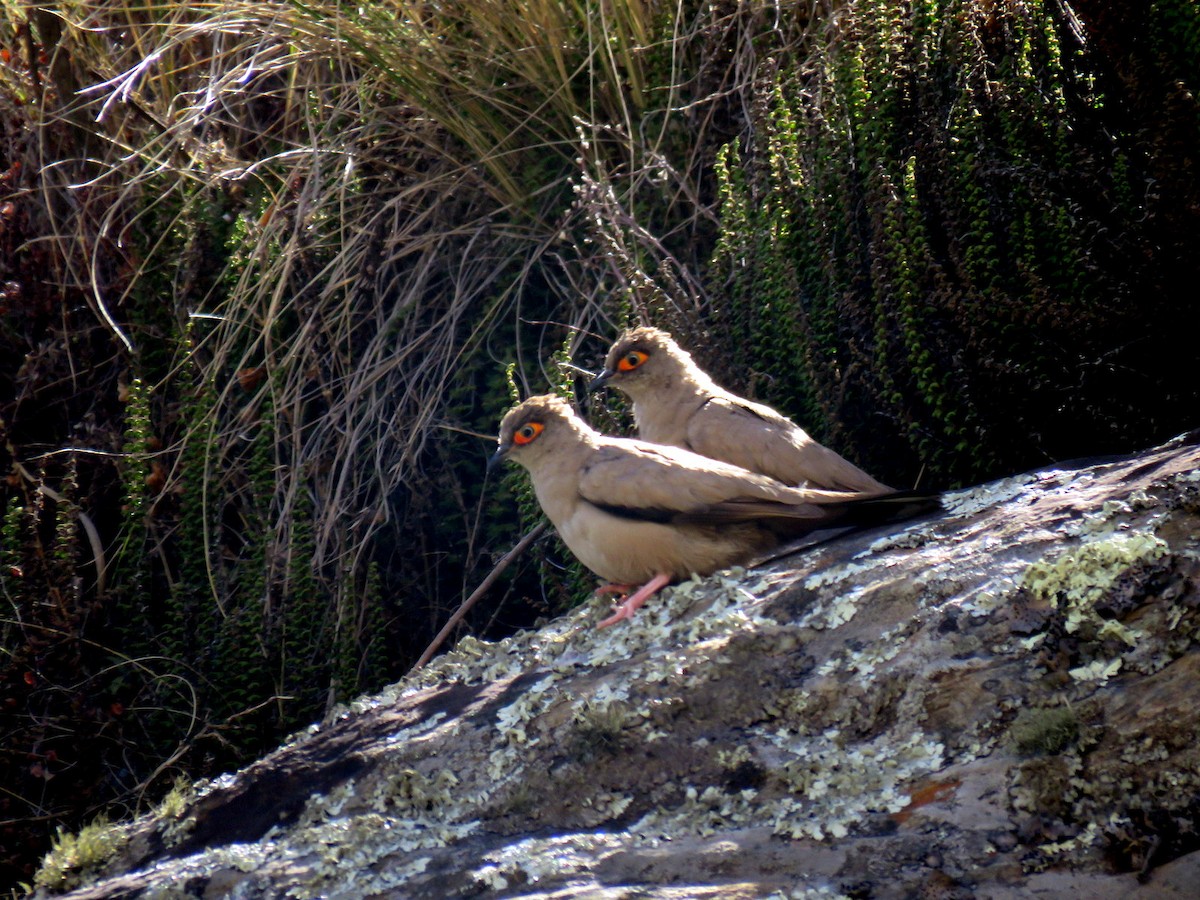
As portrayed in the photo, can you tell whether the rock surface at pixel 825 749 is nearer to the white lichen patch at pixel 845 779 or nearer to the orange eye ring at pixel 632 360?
the white lichen patch at pixel 845 779

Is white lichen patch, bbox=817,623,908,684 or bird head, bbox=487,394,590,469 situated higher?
bird head, bbox=487,394,590,469

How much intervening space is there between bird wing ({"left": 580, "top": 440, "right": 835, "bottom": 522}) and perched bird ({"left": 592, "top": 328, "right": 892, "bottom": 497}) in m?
0.29

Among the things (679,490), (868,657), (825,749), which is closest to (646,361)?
(679,490)

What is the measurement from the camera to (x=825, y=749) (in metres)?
2.34

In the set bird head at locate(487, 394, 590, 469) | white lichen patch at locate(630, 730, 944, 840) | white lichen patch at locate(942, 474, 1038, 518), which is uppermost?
bird head at locate(487, 394, 590, 469)

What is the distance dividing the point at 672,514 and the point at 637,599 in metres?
0.31

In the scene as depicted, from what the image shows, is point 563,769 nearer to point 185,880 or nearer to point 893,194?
point 185,880

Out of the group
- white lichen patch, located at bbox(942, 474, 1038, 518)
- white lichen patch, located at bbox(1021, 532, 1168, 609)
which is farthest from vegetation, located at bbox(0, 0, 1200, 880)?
white lichen patch, located at bbox(1021, 532, 1168, 609)

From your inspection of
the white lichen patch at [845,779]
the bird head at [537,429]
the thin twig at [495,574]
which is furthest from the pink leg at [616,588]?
the white lichen patch at [845,779]

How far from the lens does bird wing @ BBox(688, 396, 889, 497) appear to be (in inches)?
154

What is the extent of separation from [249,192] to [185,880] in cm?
419

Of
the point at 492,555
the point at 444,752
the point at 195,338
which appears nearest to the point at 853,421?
the point at 492,555

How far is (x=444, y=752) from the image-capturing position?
9.28 ft

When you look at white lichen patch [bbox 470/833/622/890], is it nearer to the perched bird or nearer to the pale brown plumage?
the pale brown plumage
